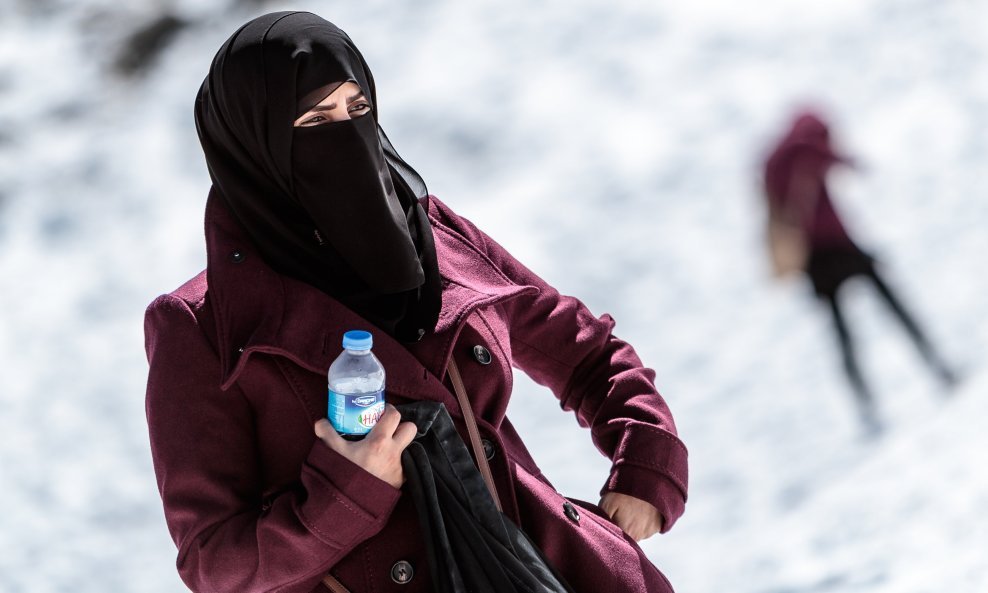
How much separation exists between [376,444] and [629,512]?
566 millimetres

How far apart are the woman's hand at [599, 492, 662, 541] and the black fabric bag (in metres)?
0.29

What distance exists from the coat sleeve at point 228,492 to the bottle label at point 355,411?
0.04 metres

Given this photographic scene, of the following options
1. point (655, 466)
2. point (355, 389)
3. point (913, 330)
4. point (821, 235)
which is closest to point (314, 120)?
point (355, 389)

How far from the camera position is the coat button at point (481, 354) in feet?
6.05

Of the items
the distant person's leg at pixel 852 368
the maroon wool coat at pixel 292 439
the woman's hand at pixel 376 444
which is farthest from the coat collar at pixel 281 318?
the distant person's leg at pixel 852 368

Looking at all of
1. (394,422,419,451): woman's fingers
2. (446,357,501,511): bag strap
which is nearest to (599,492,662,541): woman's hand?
(446,357,501,511): bag strap

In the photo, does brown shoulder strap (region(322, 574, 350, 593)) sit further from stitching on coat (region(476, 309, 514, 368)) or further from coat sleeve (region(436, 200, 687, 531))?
coat sleeve (region(436, 200, 687, 531))

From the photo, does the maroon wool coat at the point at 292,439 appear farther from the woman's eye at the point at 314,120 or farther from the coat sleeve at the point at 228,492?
the woman's eye at the point at 314,120

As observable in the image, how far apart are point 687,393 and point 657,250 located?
165cm

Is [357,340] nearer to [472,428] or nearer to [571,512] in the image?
[472,428]

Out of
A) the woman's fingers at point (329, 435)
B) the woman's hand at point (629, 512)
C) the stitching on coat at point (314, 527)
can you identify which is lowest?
the stitching on coat at point (314, 527)

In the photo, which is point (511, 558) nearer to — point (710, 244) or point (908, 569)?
point (908, 569)

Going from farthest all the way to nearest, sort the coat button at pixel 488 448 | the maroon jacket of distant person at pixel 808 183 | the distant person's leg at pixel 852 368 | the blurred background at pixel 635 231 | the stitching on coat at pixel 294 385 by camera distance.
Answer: the maroon jacket of distant person at pixel 808 183, the distant person's leg at pixel 852 368, the blurred background at pixel 635 231, the coat button at pixel 488 448, the stitching on coat at pixel 294 385

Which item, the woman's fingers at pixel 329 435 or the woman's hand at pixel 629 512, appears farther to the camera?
the woman's hand at pixel 629 512
